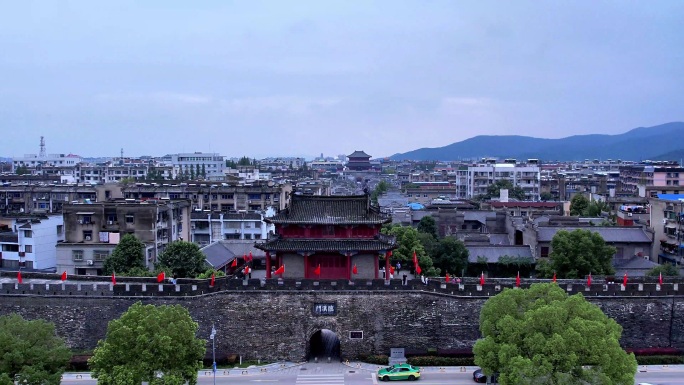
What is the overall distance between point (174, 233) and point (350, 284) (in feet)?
78.5

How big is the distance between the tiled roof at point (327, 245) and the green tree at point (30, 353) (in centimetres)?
1308

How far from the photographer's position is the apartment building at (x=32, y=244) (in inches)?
1961

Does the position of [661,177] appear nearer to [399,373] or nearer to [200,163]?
[399,373]

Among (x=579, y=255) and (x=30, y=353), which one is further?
(x=579, y=255)

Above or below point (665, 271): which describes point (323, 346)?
below

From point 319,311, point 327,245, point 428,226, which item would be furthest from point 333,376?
point 428,226

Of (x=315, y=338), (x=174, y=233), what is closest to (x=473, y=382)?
(x=315, y=338)

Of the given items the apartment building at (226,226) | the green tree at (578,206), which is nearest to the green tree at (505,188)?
the green tree at (578,206)

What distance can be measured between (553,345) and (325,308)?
14305 mm

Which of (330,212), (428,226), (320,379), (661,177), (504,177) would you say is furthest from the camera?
(504,177)

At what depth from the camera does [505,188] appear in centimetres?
10225

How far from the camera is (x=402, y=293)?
34.8m

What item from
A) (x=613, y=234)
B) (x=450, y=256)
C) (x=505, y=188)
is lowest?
(x=450, y=256)

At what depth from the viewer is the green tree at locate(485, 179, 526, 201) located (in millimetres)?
102469
